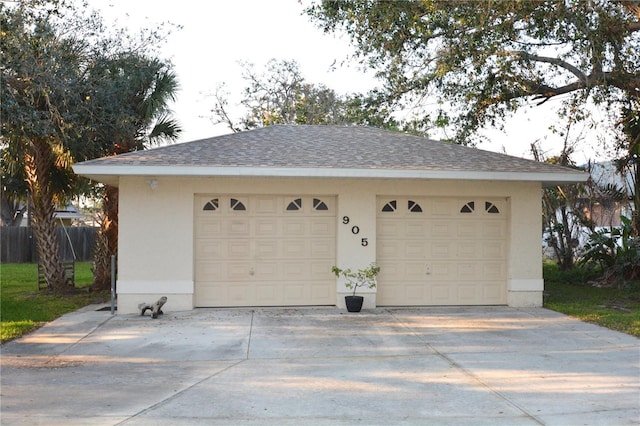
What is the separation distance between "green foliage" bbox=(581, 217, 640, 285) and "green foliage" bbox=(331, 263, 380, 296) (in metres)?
7.23

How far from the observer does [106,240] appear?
1673 centimetres

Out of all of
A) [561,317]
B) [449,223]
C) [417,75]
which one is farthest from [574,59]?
[561,317]

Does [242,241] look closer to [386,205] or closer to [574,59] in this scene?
[386,205]

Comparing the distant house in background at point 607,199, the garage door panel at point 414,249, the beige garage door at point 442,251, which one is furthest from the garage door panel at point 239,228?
the distant house in background at point 607,199

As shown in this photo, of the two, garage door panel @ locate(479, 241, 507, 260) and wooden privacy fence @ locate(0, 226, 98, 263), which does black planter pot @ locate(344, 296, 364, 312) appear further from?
wooden privacy fence @ locate(0, 226, 98, 263)

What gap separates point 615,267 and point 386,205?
23.3 ft

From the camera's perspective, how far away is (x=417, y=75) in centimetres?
1467

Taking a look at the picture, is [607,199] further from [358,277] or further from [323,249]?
[323,249]

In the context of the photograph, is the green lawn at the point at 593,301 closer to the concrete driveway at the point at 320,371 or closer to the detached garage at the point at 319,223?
the concrete driveway at the point at 320,371

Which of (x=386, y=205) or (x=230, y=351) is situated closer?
(x=230, y=351)

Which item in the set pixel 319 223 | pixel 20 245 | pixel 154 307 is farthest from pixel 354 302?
pixel 20 245

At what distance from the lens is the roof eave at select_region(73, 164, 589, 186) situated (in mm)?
11688

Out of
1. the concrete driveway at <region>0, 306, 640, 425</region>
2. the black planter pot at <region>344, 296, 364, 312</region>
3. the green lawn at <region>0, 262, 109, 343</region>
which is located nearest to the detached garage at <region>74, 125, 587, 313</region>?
the black planter pot at <region>344, 296, 364, 312</region>

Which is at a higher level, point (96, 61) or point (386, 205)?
point (96, 61)
